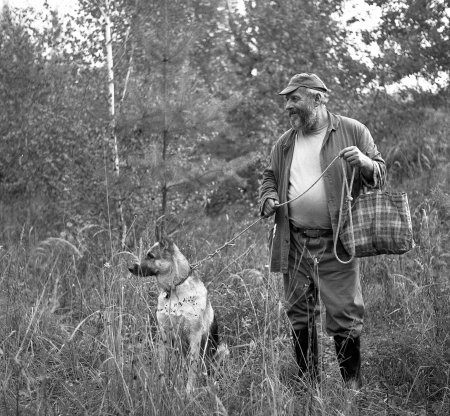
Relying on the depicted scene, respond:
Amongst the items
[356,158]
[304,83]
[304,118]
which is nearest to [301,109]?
[304,118]

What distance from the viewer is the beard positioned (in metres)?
4.55

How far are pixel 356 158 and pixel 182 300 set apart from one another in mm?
1551

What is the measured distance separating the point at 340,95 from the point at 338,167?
307 inches

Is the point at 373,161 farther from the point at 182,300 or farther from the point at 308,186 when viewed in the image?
the point at 182,300

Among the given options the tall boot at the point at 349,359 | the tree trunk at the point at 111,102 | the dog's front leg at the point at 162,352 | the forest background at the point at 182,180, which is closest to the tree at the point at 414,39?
the forest background at the point at 182,180

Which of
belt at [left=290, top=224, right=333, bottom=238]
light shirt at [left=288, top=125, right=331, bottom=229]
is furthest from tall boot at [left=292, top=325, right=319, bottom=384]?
light shirt at [left=288, top=125, right=331, bottom=229]

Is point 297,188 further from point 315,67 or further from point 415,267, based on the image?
point 315,67

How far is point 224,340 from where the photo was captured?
554 centimetres

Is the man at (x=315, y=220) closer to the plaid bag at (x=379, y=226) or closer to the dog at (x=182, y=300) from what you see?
the plaid bag at (x=379, y=226)

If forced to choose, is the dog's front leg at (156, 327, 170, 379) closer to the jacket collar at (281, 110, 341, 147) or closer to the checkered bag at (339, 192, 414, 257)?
the checkered bag at (339, 192, 414, 257)

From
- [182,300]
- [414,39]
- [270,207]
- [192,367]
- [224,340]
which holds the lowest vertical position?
[224,340]

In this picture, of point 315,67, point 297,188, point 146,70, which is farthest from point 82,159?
point 297,188

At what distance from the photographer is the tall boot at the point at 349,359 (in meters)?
4.50

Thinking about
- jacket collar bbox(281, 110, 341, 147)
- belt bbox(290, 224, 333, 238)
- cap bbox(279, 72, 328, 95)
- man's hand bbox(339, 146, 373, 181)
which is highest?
cap bbox(279, 72, 328, 95)
